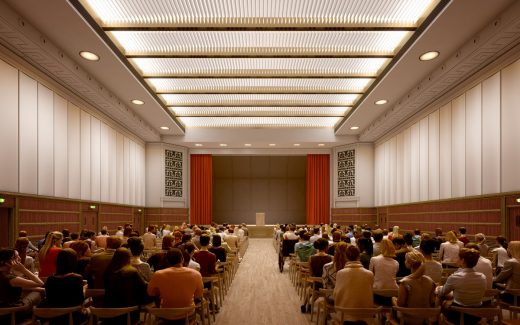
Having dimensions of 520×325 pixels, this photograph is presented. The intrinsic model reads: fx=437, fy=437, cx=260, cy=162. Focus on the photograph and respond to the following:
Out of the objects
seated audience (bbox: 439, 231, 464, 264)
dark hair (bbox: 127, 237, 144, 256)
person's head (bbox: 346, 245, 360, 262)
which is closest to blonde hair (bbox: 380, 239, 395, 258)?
person's head (bbox: 346, 245, 360, 262)

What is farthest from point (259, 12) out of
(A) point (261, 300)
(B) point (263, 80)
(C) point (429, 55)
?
(A) point (261, 300)

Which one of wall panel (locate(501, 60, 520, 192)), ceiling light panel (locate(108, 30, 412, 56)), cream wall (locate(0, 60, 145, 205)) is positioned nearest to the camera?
wall panel (locate(501, 60, 520, 192))

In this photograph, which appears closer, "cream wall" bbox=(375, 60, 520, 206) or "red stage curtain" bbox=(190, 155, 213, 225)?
"cream wall" bbox=(375, 60, 520, 206)

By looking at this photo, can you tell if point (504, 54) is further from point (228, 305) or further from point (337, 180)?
point (337, 180)

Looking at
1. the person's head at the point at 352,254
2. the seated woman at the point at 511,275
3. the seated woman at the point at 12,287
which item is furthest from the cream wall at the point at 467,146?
the seated woman at the point at 12,287

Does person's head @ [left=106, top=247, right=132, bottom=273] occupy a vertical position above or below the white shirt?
above

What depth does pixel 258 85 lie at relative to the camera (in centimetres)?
1477

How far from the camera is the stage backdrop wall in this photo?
31.7m

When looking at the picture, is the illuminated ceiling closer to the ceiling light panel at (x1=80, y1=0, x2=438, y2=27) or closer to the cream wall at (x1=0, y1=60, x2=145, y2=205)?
the ceiling light panel at (x1=80, y1=0, x2=438, y2=27)

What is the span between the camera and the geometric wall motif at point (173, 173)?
22719 millimetres

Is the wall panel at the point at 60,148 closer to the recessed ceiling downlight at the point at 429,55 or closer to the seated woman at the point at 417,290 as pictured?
the recessed ceiling downlight at the point at 429,55

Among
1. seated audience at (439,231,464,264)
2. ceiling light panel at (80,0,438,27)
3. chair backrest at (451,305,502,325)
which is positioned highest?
ceiling light panel at (80,0,438,27)

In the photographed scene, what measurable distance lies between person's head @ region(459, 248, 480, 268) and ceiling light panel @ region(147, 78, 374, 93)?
993cm

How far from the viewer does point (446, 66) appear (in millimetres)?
11094
